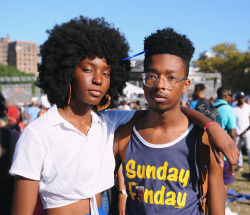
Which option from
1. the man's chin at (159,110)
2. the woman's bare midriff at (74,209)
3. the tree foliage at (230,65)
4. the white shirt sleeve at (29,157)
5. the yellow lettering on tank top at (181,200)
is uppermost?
the tree foliage at (230,65)

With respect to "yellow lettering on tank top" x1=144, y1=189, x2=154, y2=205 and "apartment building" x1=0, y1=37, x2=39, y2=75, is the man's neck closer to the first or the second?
"yellow lettering on tank top" x1=144, y1=189, x2=154, y2=205

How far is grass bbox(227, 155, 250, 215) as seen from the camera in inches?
215

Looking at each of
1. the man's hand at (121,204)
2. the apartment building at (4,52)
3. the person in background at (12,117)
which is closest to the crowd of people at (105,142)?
the man's hand at (121,204)

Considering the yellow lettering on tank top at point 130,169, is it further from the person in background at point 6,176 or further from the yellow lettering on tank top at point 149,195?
the person in background at point 6,176

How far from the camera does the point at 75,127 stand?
2.07 m

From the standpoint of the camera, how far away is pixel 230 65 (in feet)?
138

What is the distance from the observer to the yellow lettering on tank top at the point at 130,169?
2096mm

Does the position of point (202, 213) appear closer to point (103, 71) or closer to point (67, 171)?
point (67, 171)

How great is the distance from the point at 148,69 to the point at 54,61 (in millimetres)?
729

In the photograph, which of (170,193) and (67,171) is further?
(170,193)

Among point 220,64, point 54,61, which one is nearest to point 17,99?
point 54,61

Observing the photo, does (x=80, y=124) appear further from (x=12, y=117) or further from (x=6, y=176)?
(x=12, y=117)

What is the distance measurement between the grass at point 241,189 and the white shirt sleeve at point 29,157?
4637 mm

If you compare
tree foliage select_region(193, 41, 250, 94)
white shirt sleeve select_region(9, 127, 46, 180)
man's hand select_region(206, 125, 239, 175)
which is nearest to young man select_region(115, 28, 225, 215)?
man's hand select_region(206, 125, 239, 175)
